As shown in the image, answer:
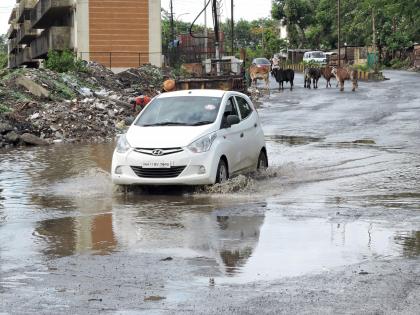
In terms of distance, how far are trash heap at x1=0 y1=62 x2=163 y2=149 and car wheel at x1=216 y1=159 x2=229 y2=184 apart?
7283mm

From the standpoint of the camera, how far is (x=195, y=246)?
8.98m

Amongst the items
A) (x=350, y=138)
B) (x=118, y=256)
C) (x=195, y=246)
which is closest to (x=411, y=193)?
(x=195, y=246)

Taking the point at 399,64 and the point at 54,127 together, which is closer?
the point at 54,127

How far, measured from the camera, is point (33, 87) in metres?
29.5

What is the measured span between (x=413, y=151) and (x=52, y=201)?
943 cm

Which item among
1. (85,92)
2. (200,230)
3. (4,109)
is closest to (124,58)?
(85,92)

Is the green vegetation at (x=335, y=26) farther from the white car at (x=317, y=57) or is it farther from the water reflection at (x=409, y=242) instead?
the water reflection at (x=409, y=242)

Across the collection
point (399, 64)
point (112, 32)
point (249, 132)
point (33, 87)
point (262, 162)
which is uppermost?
point (112, 32)

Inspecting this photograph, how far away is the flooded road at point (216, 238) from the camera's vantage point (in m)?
6.79

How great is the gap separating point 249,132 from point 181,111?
57.0 inches

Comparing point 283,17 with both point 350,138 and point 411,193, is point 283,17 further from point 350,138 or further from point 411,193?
point 411,193

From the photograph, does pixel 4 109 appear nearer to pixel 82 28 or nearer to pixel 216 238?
pixel 216 238

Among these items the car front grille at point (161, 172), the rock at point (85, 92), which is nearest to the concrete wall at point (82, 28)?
the rock at point (85, 92)

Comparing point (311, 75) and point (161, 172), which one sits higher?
point (311, 75)
